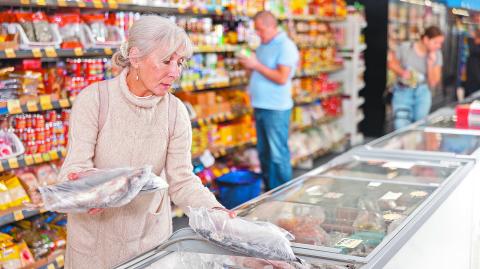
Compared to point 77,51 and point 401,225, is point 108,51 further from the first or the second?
point 401,225

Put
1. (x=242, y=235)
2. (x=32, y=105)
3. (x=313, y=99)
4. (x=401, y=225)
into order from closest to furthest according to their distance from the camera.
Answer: (x=242, y=235), (x=401, y=225), (x=32, y=105), (x=313, y=99)

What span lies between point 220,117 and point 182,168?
3932mm

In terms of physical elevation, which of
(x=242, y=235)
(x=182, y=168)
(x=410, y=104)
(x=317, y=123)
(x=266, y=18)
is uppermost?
(x=266, y=18)

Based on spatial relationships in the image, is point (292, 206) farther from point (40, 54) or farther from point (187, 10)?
point (187, 10)

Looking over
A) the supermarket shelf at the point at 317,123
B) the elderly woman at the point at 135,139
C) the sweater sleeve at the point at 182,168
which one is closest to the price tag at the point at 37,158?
the elderly woman at the point at 135,139

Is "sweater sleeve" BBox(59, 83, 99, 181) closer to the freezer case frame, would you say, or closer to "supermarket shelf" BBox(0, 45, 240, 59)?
the freezer case frame

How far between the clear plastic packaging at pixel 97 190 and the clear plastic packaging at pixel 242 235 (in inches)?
8.7

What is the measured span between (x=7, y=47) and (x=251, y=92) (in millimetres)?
2751

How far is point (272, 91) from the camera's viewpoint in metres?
6.22

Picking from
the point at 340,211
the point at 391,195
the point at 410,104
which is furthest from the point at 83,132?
the point at 410,104

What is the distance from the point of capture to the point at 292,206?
2898mm

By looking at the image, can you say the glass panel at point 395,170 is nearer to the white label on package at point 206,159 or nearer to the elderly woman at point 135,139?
the elderly woman at point 135,139

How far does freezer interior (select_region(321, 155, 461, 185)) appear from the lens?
336cm

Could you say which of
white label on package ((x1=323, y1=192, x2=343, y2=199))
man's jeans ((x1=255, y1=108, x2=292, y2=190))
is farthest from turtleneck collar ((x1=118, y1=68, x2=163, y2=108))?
man's jeans ((x1=255, y1=108, x2=292, y2=190))
